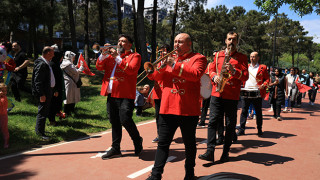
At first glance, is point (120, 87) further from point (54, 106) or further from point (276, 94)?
point (276, 94)

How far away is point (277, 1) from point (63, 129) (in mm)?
11725

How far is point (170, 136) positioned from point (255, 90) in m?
4.18

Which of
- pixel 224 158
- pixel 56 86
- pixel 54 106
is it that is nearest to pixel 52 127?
pixel 54 106

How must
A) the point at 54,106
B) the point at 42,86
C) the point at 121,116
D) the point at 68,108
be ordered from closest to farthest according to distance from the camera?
the point at 121,116
the point at 42,86
the point at 54,106
the point at 68,108

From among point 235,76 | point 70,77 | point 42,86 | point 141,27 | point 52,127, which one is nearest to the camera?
point 235,76

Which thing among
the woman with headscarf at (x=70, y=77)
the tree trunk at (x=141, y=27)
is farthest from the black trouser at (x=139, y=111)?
the tree trunk at (x=141, y=27)

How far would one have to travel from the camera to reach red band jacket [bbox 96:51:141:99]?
476 centimetres

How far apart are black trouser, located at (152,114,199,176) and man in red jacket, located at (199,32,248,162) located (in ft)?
3.77

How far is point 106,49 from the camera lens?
4703 millimetres

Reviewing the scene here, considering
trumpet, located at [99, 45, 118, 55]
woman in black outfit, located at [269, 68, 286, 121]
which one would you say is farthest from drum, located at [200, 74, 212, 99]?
woman in black outfit, located at [269, 68, 286, 121]

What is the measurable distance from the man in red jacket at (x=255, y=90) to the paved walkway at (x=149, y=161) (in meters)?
0.50

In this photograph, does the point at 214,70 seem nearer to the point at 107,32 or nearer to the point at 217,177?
the point at 217,177

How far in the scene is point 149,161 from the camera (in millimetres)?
4898

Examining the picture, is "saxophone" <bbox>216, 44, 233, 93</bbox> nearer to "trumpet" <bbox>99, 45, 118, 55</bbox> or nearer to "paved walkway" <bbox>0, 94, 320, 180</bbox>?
"paved walkway" <bbox>0, 94, 320, 180</bbox>
